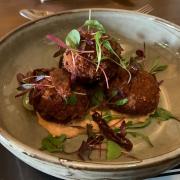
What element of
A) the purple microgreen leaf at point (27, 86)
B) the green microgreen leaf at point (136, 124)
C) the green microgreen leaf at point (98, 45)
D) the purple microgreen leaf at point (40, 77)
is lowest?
the green microgreen leaf at point (136, 124)

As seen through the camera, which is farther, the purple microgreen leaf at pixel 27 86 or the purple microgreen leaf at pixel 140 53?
the purple microgreen leaf at pixel 140 53

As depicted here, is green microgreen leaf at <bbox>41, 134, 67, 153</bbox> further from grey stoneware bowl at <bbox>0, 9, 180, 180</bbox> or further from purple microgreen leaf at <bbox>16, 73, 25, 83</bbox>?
purple microgreen leaf at <bbox>16, 73, 25, 83</bbox>

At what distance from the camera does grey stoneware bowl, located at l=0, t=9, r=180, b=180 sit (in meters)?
0.69

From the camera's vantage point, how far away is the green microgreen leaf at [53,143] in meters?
0.78

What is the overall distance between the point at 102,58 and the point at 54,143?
0.70 ft

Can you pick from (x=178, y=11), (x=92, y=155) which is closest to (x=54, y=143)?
(x=92, y=155)

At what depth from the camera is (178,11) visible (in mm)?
1396

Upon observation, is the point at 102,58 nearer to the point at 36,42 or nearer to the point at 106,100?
the point at 106,100

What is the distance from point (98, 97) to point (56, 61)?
18 cm

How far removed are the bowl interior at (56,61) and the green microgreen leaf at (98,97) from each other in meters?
0.13

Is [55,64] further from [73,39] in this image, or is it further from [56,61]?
[73,39]

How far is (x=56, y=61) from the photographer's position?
3.36ft

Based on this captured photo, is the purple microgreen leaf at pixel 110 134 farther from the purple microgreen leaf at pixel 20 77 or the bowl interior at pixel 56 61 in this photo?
the purple microgreen leaf at pixel 20 77

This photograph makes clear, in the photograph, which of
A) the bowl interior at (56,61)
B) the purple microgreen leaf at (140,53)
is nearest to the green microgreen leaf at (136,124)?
the bowl interior at (56,61)
